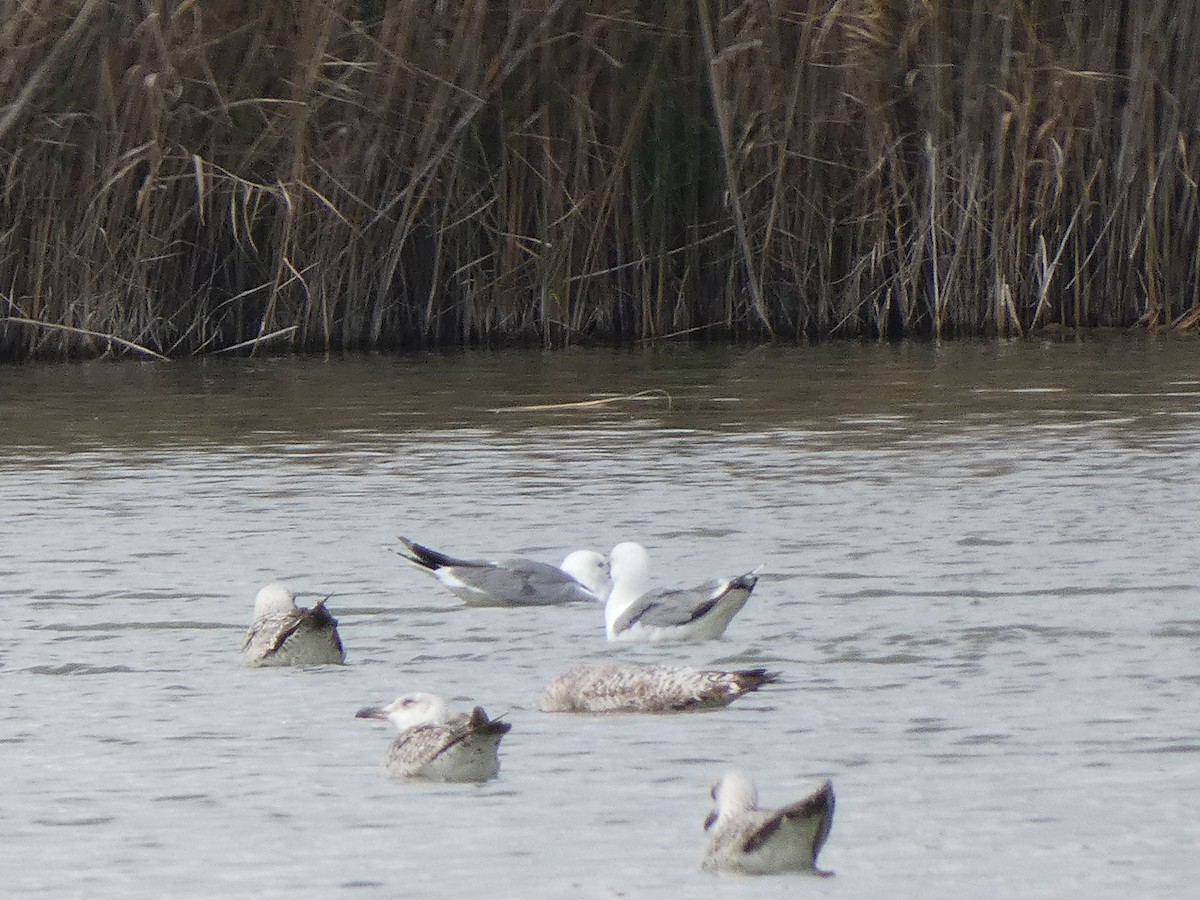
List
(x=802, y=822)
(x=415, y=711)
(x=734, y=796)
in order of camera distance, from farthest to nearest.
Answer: (x=415, y=711) < (x=734, y=796) < (x=802, y=822)

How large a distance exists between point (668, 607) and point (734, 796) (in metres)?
2.34

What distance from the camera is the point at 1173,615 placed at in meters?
6.94

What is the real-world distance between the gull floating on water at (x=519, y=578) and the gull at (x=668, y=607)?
14.3 inches

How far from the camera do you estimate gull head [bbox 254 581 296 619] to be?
6.63 m

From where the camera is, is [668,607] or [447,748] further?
[668,607]

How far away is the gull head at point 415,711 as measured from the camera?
5.41 meters

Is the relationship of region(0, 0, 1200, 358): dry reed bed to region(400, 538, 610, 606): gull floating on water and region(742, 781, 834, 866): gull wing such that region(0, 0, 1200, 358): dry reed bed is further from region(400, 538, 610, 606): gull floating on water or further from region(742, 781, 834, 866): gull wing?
region(742, 781, 834, 866): gull wing

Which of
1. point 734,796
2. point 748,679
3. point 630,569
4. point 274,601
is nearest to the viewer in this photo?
point 734,796

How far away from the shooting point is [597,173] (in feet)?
51.8

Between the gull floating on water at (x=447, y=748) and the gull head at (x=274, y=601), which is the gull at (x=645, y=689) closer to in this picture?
the gull floating on water at (x=447, y=748)

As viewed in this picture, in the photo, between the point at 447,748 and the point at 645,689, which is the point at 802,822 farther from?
the point at 645,689

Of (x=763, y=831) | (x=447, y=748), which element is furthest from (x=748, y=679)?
(x=763, y=831)

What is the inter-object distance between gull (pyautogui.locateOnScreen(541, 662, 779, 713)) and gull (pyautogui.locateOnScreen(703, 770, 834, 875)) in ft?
4.19

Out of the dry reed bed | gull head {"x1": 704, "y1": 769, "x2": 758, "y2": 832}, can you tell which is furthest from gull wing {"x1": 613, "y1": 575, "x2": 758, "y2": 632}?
the dry reed bed
